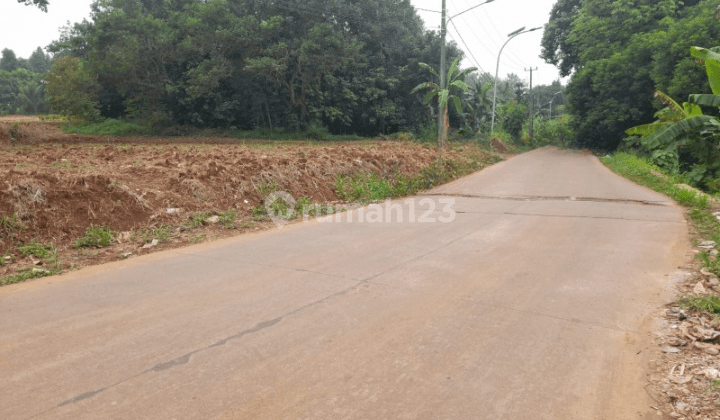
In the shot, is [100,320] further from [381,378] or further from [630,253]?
[630,253]

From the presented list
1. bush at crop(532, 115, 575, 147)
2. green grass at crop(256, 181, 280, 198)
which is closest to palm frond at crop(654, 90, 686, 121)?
green grass at crop(256, 181, 280, 198)

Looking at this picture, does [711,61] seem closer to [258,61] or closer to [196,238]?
[196,238]

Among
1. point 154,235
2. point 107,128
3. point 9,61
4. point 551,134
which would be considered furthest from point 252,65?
point 9,61

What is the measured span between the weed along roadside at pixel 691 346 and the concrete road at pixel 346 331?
135mm

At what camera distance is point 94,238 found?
20.1 ft

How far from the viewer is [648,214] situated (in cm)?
841

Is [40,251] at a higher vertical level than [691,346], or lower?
higher

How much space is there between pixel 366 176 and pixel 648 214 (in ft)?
20.1

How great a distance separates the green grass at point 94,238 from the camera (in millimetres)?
6046

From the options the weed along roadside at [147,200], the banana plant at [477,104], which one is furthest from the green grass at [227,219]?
the banana plant at [477,104]

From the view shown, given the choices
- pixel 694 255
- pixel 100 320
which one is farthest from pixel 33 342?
pixel 694 255

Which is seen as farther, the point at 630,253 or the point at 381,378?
the point at 630,253

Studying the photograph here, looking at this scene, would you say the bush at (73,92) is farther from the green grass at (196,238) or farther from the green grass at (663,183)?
the green grass at (663,183)

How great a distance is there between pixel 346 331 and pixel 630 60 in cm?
2750
